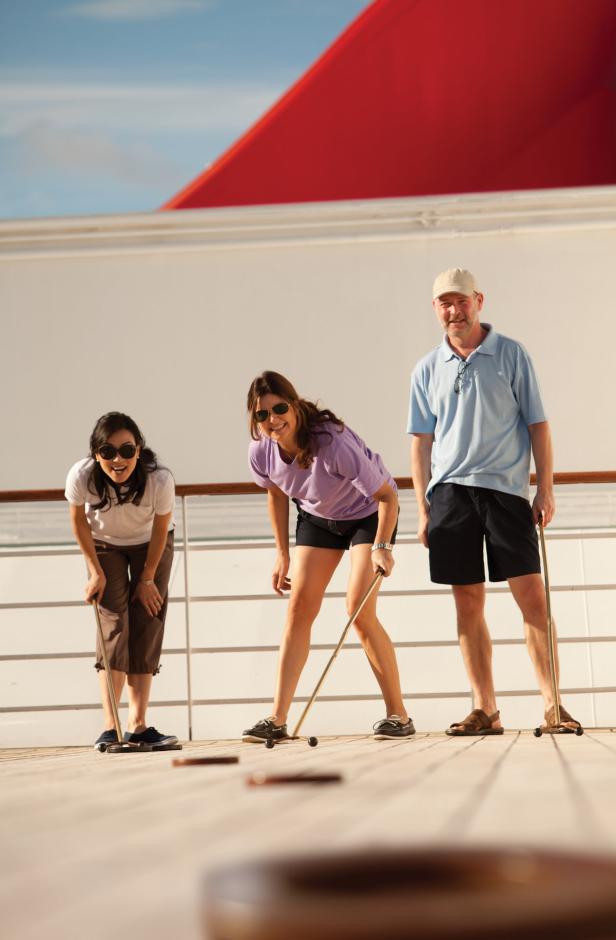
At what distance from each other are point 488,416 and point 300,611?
59 cm

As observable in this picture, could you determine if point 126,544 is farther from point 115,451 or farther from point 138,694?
point 138,694

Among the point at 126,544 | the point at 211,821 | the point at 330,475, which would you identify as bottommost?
the point at 211,821

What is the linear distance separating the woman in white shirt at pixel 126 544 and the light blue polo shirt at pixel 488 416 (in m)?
0.67

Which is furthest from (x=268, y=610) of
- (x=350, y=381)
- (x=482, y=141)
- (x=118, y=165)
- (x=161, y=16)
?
(x=118, y=165)

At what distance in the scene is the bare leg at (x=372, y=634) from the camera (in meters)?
2.48

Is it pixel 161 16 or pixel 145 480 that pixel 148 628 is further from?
pixel 161 16

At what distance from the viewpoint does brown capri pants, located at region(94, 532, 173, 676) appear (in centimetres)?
260

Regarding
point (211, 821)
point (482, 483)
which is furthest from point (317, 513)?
point (211, 821)

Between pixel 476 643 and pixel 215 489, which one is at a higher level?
pixel 215 489

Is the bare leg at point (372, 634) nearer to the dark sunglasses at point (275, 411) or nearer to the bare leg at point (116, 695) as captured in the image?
the dark sunglasses at point (275, 411)

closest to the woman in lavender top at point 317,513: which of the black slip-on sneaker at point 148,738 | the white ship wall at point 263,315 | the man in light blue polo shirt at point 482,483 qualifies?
the man in light blue polo shirt at point 482,483

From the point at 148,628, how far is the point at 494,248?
2.62 metres

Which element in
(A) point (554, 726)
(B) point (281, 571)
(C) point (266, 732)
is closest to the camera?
(A) point (554, 726)

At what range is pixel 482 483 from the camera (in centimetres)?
238
